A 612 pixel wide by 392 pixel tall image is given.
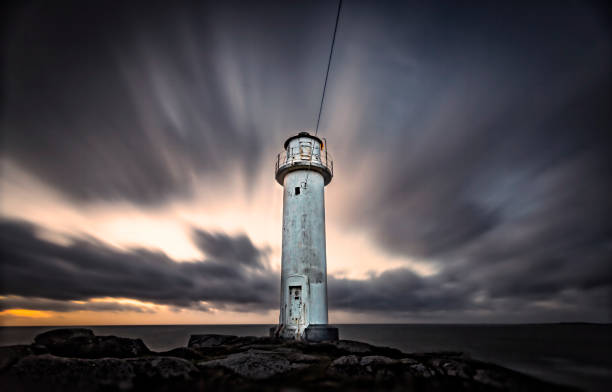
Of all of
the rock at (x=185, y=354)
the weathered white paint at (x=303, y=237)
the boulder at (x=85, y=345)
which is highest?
the weathered white paint at (x=303, y=237)

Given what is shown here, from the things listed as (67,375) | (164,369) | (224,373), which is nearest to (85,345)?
(67,375)

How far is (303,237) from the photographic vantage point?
14727mm

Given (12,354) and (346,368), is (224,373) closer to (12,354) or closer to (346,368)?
(346,368)

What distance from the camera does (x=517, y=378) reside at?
711 cm

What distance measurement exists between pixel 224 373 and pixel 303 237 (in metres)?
8.05

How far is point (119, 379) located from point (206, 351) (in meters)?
4.76

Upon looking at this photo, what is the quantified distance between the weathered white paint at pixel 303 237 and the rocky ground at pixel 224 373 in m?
4.68

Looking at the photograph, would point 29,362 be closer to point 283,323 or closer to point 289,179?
point 283,323

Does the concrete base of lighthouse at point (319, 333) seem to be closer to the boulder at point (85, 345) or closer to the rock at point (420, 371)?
the rock at point (420, 371)

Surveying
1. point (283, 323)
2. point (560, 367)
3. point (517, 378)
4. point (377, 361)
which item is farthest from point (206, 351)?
point (560, 367)

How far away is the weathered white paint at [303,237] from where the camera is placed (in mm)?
13805

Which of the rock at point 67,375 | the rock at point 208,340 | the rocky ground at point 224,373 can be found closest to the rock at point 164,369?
the rocky ground at point 224,373

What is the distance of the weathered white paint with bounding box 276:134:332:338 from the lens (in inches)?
543

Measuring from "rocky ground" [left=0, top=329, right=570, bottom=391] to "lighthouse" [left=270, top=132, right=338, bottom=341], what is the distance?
455 cm
